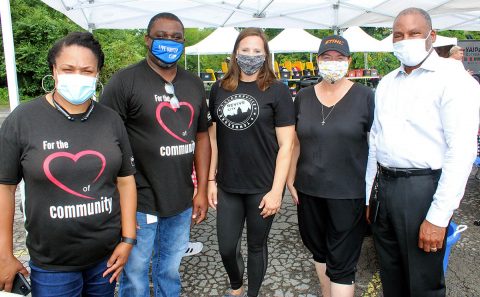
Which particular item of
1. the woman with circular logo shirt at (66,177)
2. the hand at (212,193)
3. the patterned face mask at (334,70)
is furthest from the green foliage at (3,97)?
the patterned face mask at (334,70)

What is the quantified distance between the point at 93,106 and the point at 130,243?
73 centimetres

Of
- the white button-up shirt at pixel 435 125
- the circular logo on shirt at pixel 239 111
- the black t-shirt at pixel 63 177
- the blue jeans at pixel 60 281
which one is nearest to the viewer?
the black t-shirt at pixel 63 177

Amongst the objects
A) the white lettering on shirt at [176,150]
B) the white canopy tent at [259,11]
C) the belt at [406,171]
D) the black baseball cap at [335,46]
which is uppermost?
the white canopy tent at [259,11]

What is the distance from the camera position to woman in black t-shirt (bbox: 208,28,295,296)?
2.46 m

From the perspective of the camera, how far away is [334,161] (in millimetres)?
2354

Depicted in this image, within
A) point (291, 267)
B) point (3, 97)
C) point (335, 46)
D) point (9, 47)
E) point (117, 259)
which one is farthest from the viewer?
point (3, 97)

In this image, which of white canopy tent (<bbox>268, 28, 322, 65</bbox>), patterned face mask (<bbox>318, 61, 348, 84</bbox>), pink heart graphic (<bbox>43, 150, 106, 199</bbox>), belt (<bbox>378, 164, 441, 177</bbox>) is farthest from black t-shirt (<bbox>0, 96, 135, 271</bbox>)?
white canopy tent (<bbox>268, 28, 322, 65</bbox>)

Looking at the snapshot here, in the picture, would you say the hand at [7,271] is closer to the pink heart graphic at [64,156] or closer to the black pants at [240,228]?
the pink heart graphic at [64,156]

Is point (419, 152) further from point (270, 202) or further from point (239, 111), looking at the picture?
point (239, 111)

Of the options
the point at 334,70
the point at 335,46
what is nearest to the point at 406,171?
the point at 334,70

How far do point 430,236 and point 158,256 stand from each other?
1649mm

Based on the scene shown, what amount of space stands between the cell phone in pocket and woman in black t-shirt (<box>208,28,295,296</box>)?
1.25 meters

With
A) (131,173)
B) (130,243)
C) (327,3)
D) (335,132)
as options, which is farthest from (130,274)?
(327,3)

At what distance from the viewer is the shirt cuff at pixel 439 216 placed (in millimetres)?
1914
